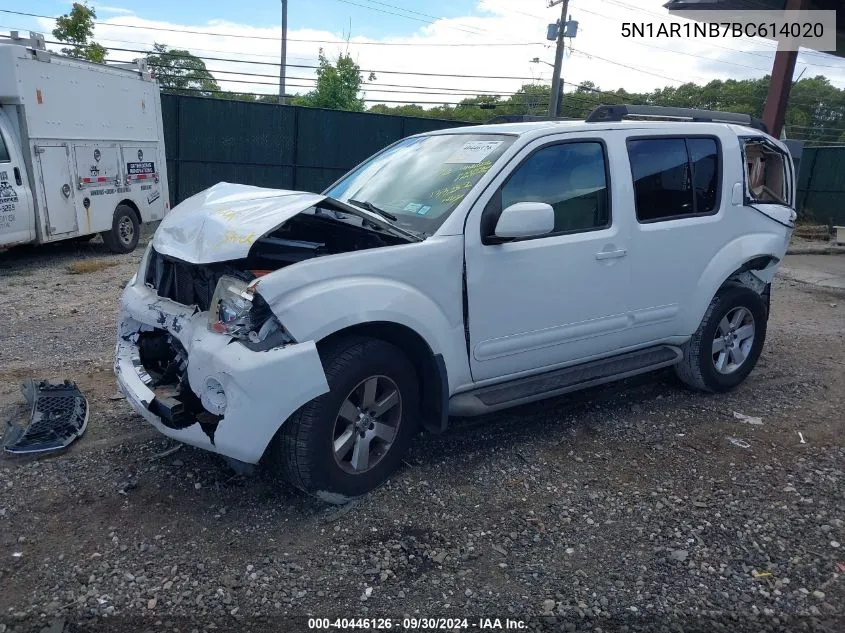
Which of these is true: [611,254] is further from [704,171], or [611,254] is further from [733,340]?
[733,340]

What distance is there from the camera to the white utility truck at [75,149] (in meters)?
8.60

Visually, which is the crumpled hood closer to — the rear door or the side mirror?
the side mirror

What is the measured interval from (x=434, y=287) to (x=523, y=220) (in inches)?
23.1

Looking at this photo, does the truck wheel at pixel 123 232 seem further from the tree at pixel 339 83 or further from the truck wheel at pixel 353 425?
the tree at pixel 339 83

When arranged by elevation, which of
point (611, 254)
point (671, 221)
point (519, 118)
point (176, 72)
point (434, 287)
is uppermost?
point (176, 72)

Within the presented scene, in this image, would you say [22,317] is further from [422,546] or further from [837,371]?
[837,371]

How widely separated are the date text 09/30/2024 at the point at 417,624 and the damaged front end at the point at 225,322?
80 centimetres

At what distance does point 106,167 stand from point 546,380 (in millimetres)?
8712

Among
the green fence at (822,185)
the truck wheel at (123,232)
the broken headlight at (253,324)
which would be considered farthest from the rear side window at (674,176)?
the green fence at (822,185)

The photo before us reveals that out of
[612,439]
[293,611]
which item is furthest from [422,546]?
[612,439]

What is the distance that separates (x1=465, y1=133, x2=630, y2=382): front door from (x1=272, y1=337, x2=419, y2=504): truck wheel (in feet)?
1.70

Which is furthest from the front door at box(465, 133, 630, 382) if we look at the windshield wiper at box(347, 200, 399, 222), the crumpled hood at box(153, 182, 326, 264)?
the crumpled hood at box(153, 182, 326, 264)

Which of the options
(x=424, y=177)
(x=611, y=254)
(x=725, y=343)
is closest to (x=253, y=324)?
(x=424, y=177)

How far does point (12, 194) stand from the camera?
8547 mm
